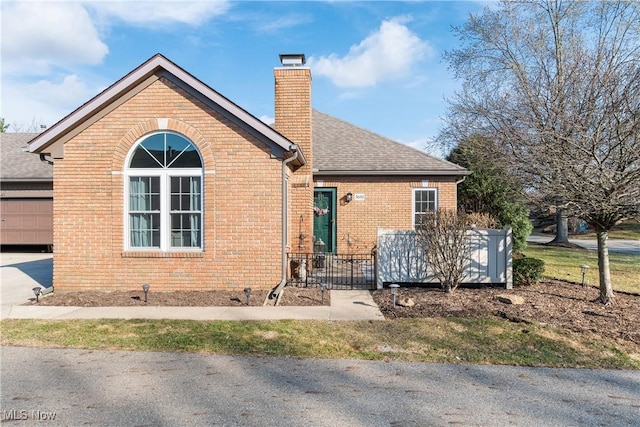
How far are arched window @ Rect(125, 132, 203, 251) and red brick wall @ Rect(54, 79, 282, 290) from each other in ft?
0.63

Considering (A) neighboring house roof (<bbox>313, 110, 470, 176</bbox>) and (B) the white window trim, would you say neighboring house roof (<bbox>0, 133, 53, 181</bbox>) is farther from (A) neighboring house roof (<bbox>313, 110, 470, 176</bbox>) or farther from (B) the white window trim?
(B) the white window trim

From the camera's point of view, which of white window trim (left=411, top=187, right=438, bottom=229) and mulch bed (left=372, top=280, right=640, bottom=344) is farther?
white window trim (left=411, top=187, right=438, bottom=229)

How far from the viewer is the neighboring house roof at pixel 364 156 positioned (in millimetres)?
15047

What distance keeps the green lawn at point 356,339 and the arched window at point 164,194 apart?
2.71 m

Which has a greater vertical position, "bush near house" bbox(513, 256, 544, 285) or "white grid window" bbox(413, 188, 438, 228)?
"white grid window" bbox(413, 188, 438, 228)

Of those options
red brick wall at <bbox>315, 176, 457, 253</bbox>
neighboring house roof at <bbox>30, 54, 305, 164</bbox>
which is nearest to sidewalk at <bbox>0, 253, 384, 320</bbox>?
neighboring house roof at <bbox>30, 54, 305, 164</bbox>

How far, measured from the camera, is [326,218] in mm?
15453

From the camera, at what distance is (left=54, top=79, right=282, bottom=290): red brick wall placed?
31.8ft

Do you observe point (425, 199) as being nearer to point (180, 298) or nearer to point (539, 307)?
point (539, 307)

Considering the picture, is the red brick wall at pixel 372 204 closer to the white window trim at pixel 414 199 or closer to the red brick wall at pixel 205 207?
the white window trim at pixel 414 199

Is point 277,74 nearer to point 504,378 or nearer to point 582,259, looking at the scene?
point 504,378

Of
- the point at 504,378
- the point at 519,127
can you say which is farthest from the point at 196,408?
the point at 519,127

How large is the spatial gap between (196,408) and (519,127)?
7.58 m

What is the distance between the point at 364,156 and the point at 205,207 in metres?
7.74
